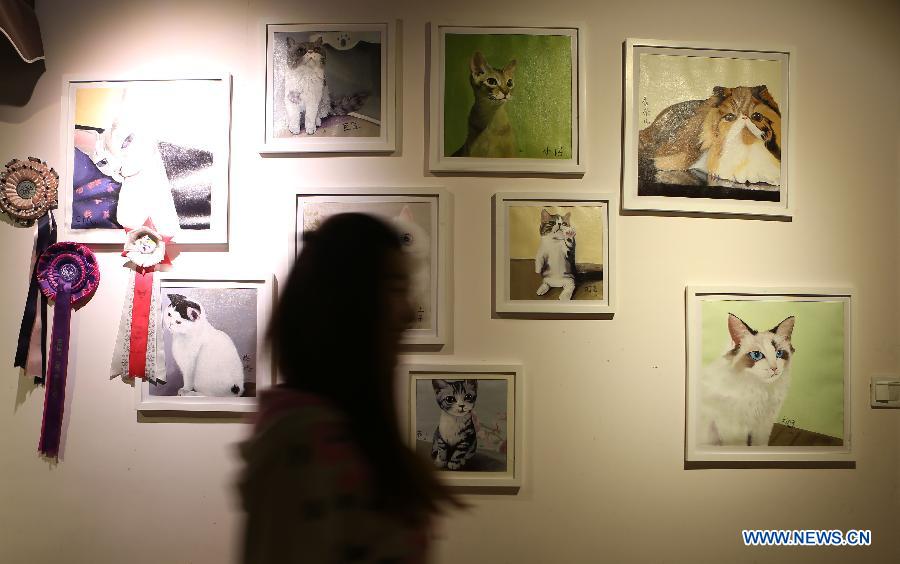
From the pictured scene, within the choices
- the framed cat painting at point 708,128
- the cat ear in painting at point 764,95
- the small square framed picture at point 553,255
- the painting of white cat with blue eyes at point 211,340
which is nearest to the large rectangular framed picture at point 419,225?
the small square framed picture at point 553,255

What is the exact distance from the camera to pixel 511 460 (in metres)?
1.58

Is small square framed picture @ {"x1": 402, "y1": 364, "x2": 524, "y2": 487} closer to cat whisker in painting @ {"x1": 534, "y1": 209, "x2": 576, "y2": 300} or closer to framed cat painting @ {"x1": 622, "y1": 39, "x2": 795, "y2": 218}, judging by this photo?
cat whisker in painting @ {"x1": 534, "y1": 209, "x2": 576, "y2": 300}

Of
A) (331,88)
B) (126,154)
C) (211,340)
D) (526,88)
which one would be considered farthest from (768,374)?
(126,154)

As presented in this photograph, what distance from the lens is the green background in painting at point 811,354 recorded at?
162 centimetres

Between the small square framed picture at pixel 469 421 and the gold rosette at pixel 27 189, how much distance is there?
1.12 m

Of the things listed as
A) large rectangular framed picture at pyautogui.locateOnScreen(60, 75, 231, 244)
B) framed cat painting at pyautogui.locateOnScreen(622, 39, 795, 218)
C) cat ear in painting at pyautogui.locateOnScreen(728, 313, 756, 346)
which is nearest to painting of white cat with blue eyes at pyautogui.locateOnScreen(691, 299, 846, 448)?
Answer: cat ear in painting at pyautogui.locateOnScreen(728, 313, 756, 346)

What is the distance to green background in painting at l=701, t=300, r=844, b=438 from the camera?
1.62 metres

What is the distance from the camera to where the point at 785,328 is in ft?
5.32

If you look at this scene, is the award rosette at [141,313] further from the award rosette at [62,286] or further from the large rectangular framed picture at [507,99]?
the large rectangular framed picture at [507,99]

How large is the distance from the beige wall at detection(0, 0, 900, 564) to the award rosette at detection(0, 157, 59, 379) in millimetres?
48

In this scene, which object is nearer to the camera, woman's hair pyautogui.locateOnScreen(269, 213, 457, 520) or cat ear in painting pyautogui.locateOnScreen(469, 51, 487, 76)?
woman's hair pyautogui.locateOnScreen(269, 213, 457, 520)

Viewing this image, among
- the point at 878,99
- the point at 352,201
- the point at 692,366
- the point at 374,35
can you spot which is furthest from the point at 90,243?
the point at 878,99

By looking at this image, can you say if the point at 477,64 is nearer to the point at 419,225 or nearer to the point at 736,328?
the point at 419,225

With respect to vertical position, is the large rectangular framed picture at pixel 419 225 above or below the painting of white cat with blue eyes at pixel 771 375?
above
